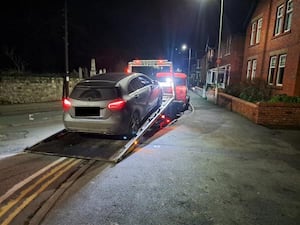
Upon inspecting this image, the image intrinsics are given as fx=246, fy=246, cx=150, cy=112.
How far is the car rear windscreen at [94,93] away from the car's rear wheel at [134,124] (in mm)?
922

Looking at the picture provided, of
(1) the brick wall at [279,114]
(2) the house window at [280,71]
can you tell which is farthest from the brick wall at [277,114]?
(2) the house window at [280,71]

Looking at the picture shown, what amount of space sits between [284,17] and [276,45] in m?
1.67

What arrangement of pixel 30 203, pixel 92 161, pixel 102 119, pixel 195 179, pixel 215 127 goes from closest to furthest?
pixel 30 203, pixel 195 179, pixel 92 161, pixel 102 119, pixel 215 127

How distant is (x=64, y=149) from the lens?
651 centimetres

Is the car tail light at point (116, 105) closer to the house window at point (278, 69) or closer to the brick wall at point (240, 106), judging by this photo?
the brick wall at point (240, 106)

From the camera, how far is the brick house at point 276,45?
13445mm

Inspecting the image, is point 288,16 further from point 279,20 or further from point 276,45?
point 276,45

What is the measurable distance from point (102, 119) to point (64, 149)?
1.28 m

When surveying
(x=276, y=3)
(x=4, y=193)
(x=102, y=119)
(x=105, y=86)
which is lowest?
(x=4, y=193)

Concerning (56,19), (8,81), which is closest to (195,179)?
(8,81)

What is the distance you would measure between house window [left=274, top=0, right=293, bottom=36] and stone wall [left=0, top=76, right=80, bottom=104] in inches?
621

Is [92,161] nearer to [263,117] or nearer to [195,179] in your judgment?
[195,179]

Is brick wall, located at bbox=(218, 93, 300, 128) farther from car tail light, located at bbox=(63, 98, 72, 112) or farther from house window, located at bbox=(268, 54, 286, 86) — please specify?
car tail light, located at bbox=(63, 98, 72, 112)

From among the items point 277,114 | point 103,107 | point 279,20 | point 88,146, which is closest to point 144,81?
point 103,107
